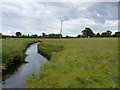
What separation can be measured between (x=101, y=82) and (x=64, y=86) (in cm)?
279

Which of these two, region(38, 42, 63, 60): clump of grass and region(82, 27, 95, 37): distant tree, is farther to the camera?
region(82, 27, 95, 37): distant tree

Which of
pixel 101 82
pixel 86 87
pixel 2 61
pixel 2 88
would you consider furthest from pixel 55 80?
pixel 2 61

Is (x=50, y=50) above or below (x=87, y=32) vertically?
below

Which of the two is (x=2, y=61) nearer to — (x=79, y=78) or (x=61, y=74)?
(x=61, y=74)

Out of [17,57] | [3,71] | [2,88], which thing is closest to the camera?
[2,88]

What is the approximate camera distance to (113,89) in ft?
32.1

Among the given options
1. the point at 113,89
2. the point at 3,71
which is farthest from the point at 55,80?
the point at 3,71

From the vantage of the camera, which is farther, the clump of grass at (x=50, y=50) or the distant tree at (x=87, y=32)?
the distant tree at (x=87, y=32)

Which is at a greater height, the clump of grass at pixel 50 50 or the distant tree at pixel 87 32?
the distant tree at pixel 87 32

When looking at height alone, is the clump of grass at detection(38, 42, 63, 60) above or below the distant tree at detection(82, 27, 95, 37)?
below

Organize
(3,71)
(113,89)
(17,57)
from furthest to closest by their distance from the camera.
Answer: (17,57) → (3,71) → (113,89)

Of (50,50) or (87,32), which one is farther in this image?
(87,32)

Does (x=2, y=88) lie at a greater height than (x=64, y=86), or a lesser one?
lesser

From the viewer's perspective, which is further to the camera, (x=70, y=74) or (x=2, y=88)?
(x=2, y=88)
